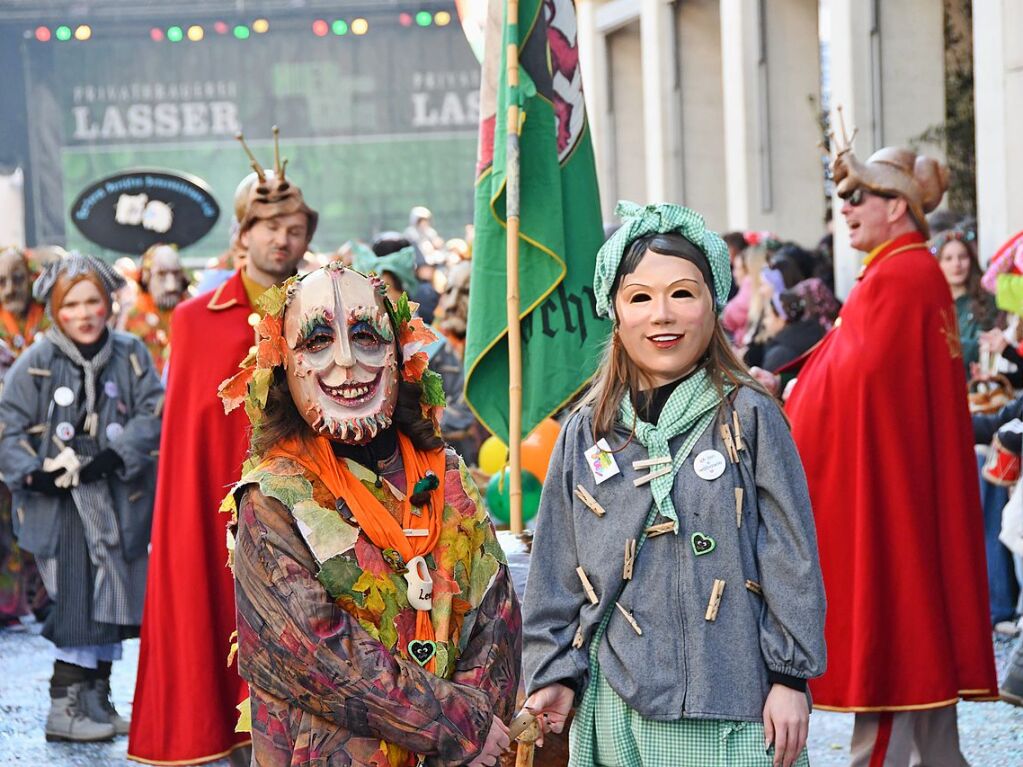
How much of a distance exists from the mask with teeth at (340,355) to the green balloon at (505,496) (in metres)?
2.90

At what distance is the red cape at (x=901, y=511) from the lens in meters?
5.36

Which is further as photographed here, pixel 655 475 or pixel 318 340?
pixel 655 475

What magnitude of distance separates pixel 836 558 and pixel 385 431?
2.61 meters

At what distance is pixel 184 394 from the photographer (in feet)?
18.3

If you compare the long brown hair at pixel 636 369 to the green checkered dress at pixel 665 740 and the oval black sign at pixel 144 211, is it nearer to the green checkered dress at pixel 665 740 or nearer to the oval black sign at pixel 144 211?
the green checkered dress at pixel 665 740

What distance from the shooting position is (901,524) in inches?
212

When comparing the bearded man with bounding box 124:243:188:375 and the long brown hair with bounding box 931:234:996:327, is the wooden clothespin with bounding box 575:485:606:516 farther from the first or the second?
the bearded man with bounding box 124:243:188:375

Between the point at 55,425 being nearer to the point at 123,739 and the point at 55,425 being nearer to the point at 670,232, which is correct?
the point at 123,739

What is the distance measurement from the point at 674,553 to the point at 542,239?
8.30ft

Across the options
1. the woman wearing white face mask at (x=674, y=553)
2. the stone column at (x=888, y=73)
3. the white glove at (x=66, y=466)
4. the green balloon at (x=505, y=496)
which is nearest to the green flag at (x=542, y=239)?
the green balloon at (x=505, y=496)

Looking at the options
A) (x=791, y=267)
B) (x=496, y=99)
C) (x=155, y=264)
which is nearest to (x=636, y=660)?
(x=496, y=99)

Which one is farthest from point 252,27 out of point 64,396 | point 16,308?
point 64,396

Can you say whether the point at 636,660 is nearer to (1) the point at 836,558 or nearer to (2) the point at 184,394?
(1) the point at 836,558

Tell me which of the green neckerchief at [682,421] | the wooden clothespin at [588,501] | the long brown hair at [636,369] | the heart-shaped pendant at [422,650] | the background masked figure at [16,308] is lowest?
the heart-shaped pendant at [422,650]
